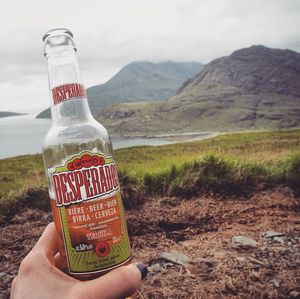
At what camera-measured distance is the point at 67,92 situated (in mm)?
2029


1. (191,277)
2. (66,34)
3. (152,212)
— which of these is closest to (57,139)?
(66,34)

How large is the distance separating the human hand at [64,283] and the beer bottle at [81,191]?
0.56ft

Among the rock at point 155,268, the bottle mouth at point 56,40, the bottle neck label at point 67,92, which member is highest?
the bottle mouth at point 56,40

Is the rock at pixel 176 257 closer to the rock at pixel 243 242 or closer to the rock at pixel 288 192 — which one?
the rock at pixel 243 242

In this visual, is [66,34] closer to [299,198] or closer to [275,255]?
[275,255]

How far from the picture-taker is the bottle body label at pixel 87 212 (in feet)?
6.11

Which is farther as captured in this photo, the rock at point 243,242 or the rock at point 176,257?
the rock at point 243,242

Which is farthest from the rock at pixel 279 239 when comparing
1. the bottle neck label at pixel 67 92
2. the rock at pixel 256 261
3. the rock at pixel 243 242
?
the bottle neck label at pixel 67 92

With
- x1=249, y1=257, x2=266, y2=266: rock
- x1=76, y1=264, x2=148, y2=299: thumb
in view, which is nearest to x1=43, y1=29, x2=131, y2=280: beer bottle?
x1=76, y1=264, x2=148, y2=299: thumb

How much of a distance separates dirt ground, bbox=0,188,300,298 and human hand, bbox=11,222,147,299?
1932mm

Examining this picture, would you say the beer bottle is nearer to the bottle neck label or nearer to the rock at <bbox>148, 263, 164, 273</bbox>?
the bottle neck label

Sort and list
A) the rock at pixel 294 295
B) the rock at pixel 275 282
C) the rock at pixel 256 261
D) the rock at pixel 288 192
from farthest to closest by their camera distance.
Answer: the rock at pixel 288 192 < the rock at pixel 256 261 < the rock at pixel 275 282 < the rock at pixel 294 295

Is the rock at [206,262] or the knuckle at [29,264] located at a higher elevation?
the knuckle at [29,264]

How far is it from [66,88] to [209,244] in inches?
129
